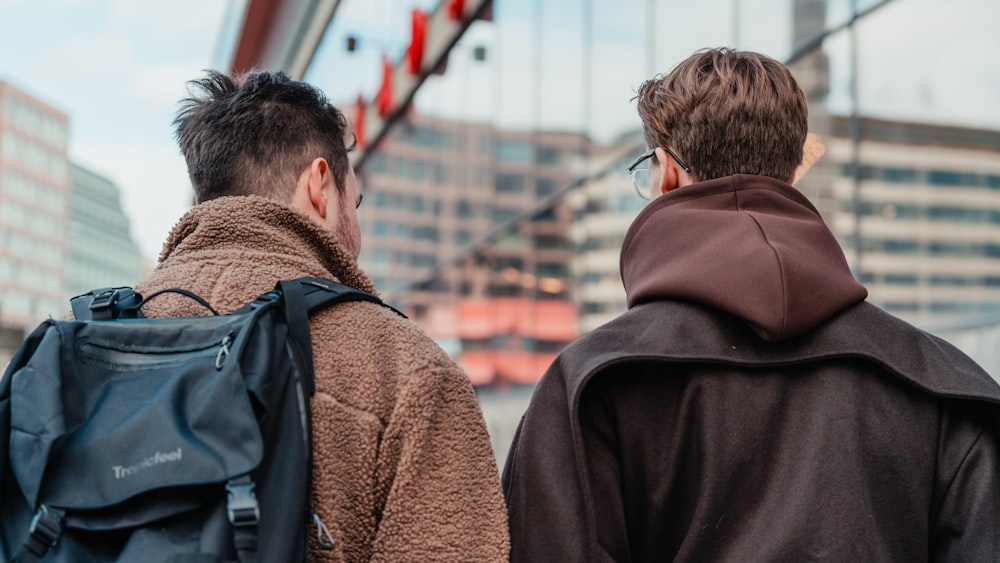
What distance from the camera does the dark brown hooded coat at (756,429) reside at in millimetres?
1984

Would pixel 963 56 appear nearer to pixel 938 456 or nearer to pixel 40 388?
pixel 938 456

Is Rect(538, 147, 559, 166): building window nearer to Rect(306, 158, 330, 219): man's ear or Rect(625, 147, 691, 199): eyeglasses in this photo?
Rect(625, 147, 691, 199): eyeglasses

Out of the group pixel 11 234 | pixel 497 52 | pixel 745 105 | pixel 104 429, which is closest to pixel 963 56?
pixel 745 105

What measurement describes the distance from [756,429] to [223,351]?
911mm

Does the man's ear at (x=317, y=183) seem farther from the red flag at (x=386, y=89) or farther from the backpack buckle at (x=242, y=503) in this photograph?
the red flag at (x=386, y=89)

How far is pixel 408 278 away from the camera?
1702cm

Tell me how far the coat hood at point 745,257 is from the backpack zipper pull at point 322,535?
699 millimetres

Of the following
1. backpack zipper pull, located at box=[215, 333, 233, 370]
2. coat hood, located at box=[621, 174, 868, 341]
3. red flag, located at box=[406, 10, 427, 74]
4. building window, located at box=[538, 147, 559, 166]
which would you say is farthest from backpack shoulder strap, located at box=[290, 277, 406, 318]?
red flag, located at box=[406, 10, 427, 74]

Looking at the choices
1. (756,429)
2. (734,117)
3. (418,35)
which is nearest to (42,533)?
(756,429)

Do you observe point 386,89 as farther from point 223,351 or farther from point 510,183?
point 223,351

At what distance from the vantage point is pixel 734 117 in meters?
2.15

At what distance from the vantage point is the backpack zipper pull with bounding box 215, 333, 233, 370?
187 cm

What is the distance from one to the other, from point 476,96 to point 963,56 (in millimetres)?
A: 8821

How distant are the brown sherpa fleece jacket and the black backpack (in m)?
0.07
